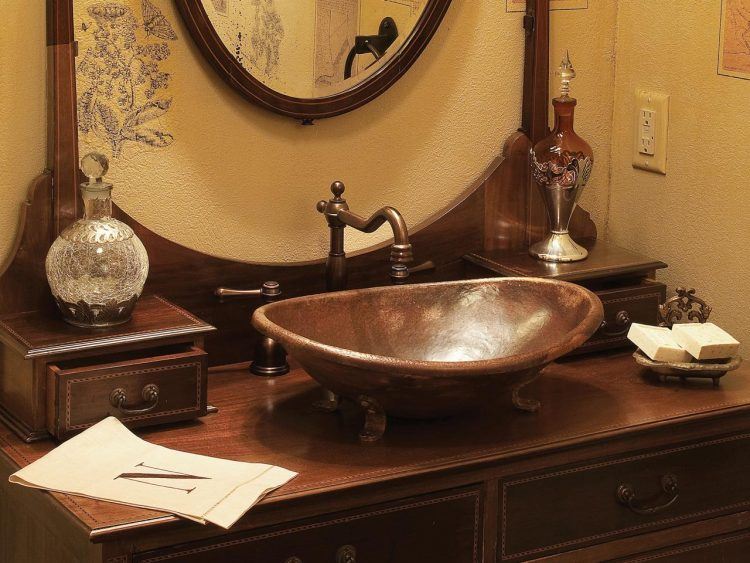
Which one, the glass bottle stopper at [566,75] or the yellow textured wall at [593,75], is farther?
the yellow textured wall at [593,75]

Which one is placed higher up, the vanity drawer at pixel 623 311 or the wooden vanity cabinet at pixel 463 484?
the vanity drawer at pixel 623 311

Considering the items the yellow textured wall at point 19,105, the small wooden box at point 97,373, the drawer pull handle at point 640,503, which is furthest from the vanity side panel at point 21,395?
the drawer pull handle at point 640,503

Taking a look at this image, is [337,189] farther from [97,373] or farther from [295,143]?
[97,373]

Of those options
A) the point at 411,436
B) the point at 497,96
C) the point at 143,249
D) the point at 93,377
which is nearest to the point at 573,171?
the point at 497,96

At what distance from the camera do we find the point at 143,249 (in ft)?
5.53

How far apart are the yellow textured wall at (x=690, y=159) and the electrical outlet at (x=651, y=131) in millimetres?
13

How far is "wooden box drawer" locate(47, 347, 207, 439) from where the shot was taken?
1.56 meters

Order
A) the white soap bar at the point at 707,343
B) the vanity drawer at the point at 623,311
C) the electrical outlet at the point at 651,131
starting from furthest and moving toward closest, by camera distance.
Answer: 1. the electrical outlet at the point at 651,131
2. the vanity drawer at the point at 623,311
3. the white soap bar at the point at 707,343

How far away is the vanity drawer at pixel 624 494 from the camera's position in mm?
1659

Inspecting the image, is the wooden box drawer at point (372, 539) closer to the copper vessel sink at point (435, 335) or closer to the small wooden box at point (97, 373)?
the copper vessel sink at point (435, 335)

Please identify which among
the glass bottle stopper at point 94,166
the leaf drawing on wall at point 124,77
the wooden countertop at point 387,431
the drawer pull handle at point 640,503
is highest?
the leaf drawing on wall at point 124,77

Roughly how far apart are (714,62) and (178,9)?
900 millimetres

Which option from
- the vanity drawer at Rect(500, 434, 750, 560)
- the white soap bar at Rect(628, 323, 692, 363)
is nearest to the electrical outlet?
the white soap bar at Rect(628, 323, 692, 363)

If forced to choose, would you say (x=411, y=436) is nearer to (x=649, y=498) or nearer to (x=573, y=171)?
(x=649, y=498)
